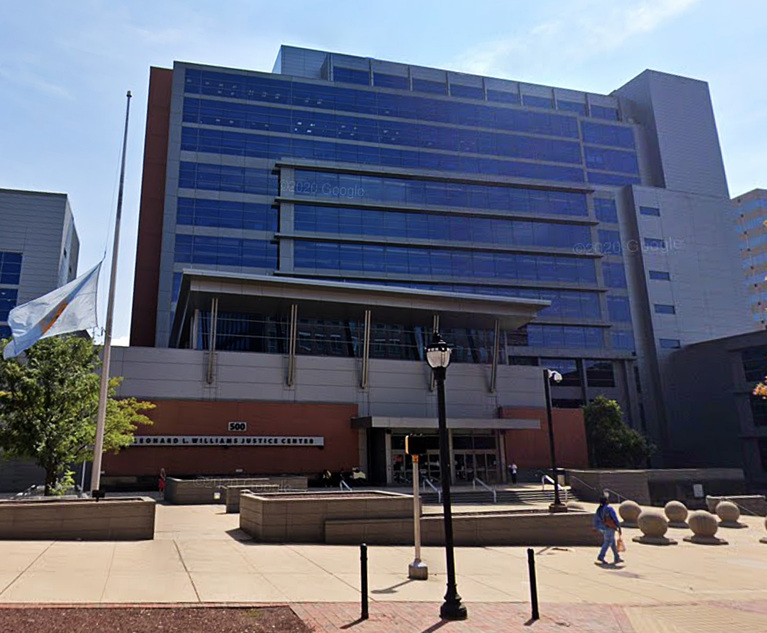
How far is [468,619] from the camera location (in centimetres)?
875

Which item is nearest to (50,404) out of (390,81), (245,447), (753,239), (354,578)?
(245,447)

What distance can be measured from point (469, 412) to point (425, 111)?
45510 millimetres

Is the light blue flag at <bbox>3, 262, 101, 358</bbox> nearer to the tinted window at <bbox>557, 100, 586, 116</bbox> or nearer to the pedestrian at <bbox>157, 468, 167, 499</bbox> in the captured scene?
the pedestrian at <bbox>157, 468, 167, 499</bbox>

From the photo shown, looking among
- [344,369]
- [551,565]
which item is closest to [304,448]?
[344,369]

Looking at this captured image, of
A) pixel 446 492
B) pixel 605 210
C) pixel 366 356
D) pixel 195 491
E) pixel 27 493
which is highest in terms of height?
pixel 605 210

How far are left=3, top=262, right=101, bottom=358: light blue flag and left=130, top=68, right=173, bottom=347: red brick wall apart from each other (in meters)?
44.3

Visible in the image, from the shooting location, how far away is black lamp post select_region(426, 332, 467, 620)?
877 cm

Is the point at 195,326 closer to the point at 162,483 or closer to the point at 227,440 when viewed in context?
the point at 227,440

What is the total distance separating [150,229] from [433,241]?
30.8 metres

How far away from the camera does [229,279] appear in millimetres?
39156

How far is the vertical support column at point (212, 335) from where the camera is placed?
38281 millimetres

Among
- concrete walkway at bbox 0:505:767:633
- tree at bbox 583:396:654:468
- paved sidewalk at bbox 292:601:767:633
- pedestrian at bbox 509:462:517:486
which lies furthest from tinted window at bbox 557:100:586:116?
paved sidewalk at bbox 292:601:767:633

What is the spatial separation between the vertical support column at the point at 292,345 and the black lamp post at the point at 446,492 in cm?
2921

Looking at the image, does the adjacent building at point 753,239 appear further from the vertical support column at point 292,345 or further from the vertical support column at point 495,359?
the vertical support column at point 292,345
